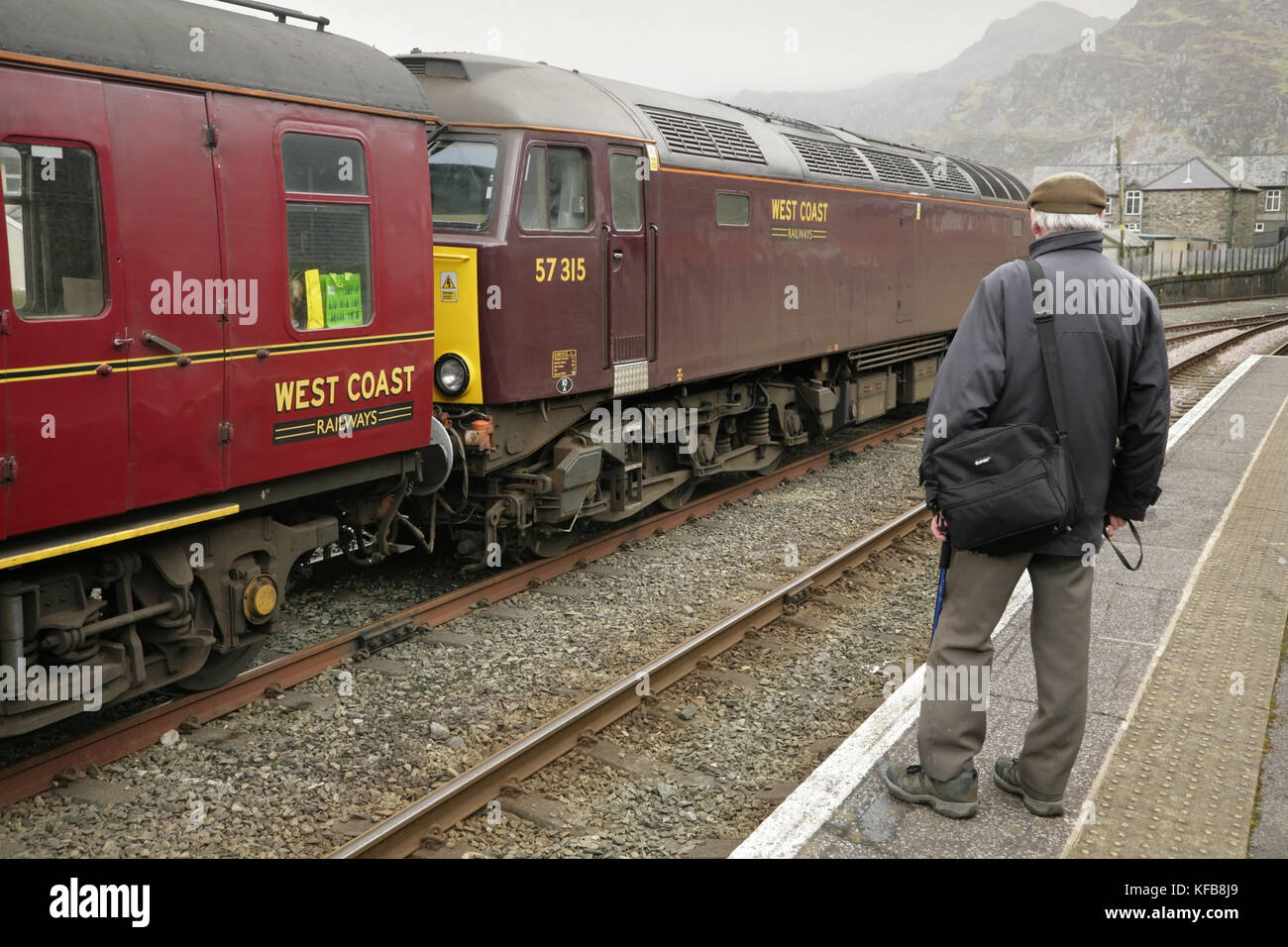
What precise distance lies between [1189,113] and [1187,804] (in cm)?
15979

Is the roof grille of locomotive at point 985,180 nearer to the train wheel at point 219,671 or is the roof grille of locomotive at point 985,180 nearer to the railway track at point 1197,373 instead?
the railway track at point 1197,373

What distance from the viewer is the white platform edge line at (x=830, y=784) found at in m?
4.12

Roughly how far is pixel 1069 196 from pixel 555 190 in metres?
4.57

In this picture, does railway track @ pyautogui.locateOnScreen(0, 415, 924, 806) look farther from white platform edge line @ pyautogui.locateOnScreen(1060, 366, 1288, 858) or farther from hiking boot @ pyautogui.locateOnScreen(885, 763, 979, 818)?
white platform edge line @ pyautogui.locateOnScreen(1060, 366, 1288, 858)

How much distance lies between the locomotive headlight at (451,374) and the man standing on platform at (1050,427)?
4.11 metres

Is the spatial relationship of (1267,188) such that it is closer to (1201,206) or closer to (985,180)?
(1201,206)

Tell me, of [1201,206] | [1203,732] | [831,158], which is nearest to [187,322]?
[1203,732]

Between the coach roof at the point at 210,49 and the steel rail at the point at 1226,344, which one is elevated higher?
the coach roof at the point at 210,49

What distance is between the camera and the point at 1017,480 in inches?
153

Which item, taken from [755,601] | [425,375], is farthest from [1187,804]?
[425,375]

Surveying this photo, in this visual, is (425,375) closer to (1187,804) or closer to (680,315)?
(680,315)

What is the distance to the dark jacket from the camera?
395 cm

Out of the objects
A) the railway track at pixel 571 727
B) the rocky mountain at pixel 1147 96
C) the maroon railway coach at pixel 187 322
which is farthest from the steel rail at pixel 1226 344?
the rocky mountain at pixel 1147 96

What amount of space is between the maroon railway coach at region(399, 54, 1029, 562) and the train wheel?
6.74 feet
